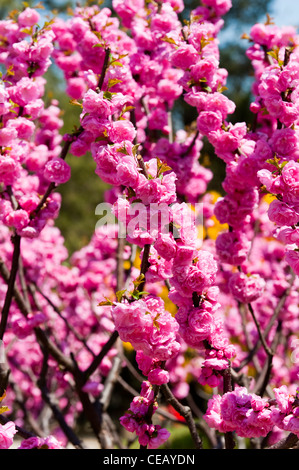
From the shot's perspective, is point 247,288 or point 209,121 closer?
point 209,121

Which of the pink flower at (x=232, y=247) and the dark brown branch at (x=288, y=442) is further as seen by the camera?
the pink flower at (x=232, y=247)

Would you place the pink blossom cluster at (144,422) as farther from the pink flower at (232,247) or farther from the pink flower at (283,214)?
the pink flower at (232,247)

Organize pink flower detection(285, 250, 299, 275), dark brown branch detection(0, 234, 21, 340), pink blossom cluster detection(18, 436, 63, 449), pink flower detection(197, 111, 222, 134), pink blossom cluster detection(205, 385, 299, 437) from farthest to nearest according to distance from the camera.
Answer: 1. dark brown branch detection(0, 234, 21, 340)
2. pink flower detection(197, 111, 222, 134)
3. pink blossom cluster detection(18, 436, 63, 449)
4. pink flower detection(285, 250, 299, 275)
5. pink blossom cluster detection(205, 385, 299, 437)

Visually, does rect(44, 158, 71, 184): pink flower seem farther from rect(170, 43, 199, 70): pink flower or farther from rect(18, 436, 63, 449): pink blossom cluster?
rect(18, 436, 63, 449): pink blossom cluster

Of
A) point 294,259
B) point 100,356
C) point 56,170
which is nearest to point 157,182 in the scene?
point 294,259

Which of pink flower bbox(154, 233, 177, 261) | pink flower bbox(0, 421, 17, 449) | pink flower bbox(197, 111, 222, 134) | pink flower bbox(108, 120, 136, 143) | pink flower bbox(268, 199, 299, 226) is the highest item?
pink flower bbox(108, 120, 136, 143)

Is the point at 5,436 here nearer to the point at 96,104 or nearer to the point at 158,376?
the point at 158,376

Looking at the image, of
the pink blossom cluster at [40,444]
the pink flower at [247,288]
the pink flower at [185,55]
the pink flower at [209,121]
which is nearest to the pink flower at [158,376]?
the pink blossom cluster at [40,444]

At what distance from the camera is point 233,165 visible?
2.20 meters

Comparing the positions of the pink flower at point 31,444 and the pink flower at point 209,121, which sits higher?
the pink flower at point 209,121

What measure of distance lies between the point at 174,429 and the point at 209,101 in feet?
17.9

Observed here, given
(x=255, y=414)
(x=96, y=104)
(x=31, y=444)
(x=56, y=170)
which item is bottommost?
(x=31, y=444)

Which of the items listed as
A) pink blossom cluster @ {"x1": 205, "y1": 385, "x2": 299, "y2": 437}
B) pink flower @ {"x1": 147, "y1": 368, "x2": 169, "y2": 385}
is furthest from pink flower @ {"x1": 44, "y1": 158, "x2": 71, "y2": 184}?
pink blossom cluster @ {"x1": 205, "y1": 385, "x2": 299, "y2": 437}

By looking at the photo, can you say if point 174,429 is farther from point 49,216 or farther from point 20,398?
point 49,216
